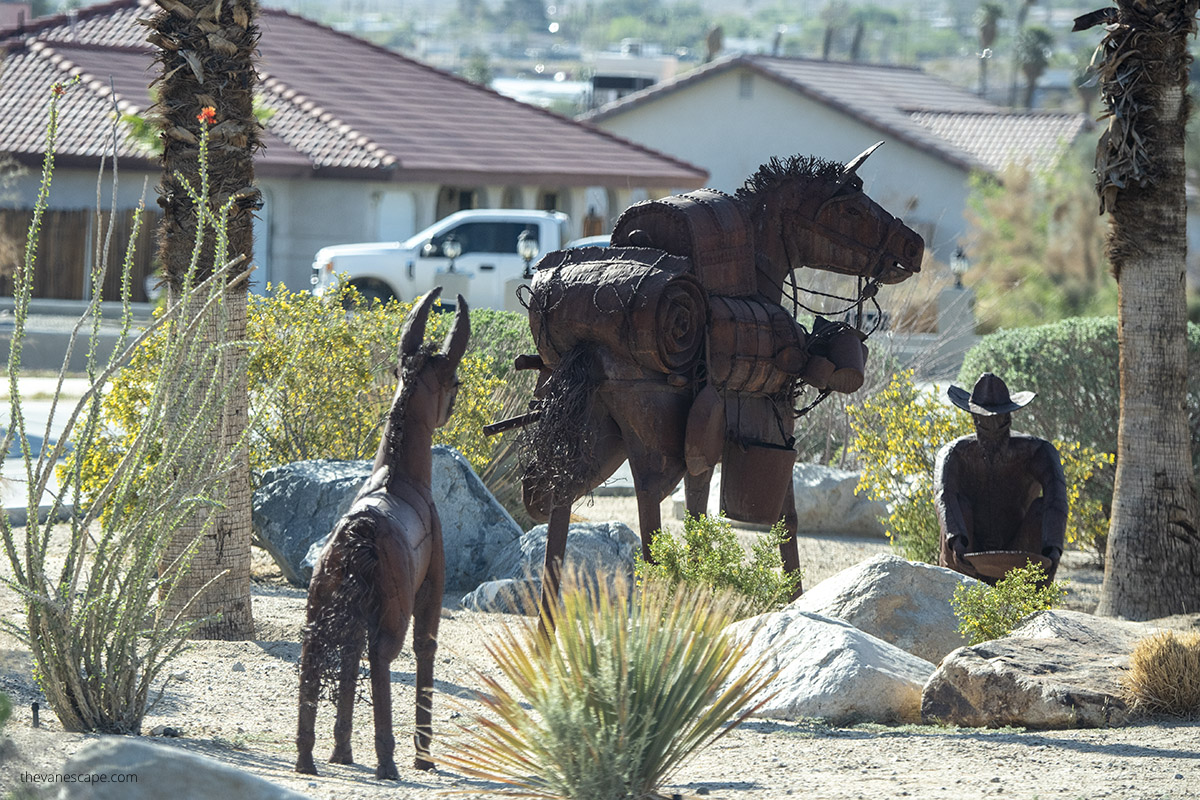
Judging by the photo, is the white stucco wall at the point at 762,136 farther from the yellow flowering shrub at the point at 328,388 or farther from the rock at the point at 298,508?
the rock at the point at 298,508

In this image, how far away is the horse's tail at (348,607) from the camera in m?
4.94

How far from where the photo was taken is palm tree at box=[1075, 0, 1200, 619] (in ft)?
27.4

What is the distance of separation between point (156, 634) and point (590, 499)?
2.79m

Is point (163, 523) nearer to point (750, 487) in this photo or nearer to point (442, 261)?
point (750, 487)

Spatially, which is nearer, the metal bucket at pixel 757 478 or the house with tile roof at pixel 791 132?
the metal bucket at pixel 757 478

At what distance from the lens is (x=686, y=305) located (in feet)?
22.8

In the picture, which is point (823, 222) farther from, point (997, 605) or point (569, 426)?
point (997, 605)

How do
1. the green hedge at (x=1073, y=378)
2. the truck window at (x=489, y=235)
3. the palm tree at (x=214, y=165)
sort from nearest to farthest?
the palm tree at (x=214, y=165) < the green hedge at (x=1073, y=378) < the truck window at (x=489, y=235)

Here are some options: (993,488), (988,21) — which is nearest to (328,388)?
(993,488)

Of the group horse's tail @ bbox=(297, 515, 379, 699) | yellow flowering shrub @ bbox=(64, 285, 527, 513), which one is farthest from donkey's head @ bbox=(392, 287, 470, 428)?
yellow flowering shrub @ bbox=(64, 285, 527, 513)

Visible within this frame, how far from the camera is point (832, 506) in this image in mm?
12250

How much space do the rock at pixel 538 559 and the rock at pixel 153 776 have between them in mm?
4686

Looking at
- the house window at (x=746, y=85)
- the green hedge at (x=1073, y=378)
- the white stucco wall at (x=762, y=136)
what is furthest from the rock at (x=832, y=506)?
the house window at (x=746, y=85)

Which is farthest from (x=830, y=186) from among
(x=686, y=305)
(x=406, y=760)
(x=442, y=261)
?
(x=442, y=261)
